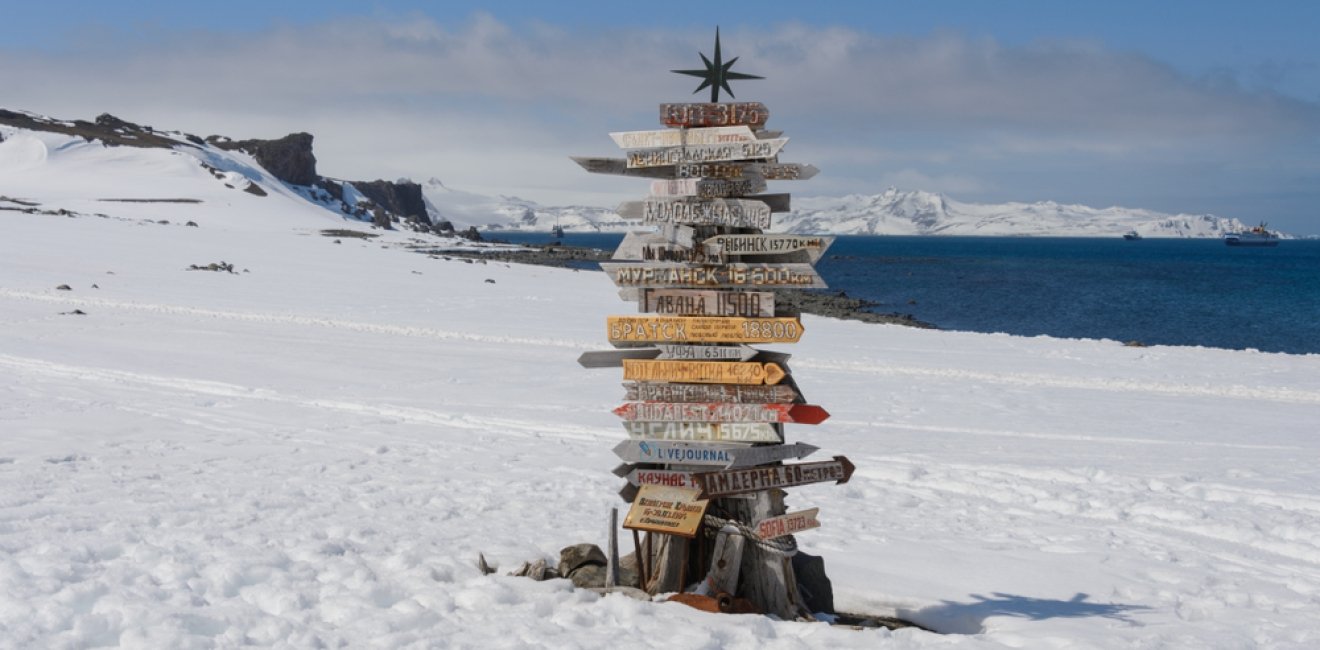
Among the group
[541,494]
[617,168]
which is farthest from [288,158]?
[617,168]

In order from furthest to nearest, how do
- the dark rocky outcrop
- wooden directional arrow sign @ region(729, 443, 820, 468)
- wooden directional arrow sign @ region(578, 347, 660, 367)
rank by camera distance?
the dark rocky outcrop, wooden directional arrow sign @ region(578, 347, 660, 367), wooden directional arrow sign @ region(729, 443, 820, 468)

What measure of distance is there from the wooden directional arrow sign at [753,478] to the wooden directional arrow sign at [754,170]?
7.53 ft

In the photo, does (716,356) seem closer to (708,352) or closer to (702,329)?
(708,352)

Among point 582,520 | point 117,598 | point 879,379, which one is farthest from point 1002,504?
point 879,379

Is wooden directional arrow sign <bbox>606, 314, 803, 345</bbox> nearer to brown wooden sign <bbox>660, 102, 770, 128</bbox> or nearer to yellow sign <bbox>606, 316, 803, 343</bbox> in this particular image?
yellow sign <bbox>606, 316, 803, 343</bbox>

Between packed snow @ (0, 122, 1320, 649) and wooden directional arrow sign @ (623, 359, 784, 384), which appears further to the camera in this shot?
wooden directional arrow sign @ (623, 359, 784, 384)

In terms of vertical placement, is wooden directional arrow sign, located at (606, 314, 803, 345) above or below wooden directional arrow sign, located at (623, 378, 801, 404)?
above

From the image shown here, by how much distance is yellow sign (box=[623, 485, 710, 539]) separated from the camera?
8.77m

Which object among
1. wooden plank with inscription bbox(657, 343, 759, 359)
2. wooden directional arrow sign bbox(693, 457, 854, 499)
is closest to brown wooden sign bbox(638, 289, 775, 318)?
wooden plank with inscription bbox(657, 343, 759, 359)

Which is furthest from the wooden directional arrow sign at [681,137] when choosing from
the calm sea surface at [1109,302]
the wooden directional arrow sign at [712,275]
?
the calm sea surface at [1109,302]

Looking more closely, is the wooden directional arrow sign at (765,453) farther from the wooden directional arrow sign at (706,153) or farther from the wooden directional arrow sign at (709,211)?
the wooden directional arrow sign at (706,153)

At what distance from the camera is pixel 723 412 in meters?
8.93

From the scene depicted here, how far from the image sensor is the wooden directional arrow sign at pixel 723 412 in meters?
8.73

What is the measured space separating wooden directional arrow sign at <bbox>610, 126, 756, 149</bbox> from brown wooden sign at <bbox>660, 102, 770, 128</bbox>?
104 mm
